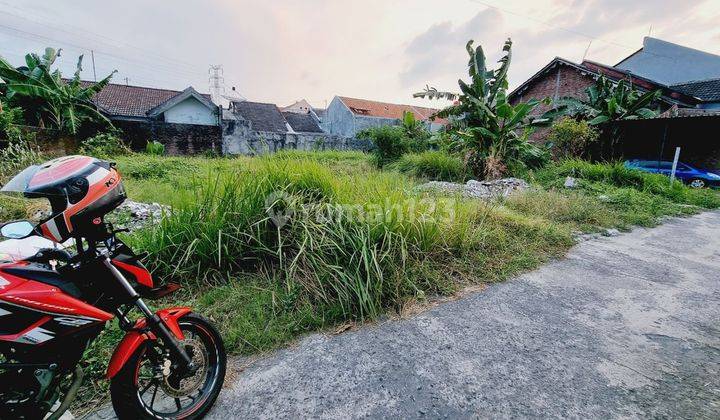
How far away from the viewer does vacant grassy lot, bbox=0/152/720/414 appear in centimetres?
230

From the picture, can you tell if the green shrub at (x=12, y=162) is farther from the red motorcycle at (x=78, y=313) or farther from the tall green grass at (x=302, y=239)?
the red motorcycle at (x=78, y=313)

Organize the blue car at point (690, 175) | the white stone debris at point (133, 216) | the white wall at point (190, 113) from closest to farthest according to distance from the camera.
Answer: the white stone debris at point (133, 216), the blue car at point (690, 175), the white wall at point (190, 113)

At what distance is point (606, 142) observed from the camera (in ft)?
38.5

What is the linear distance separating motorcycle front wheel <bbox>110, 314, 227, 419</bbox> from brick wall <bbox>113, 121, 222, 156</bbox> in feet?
41.7

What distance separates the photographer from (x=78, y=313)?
1.22m

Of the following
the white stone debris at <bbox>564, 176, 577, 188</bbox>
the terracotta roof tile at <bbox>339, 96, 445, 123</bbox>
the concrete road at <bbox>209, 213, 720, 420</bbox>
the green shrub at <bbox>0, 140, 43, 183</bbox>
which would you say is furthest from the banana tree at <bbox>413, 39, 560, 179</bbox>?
the terracotta roof tile at <bbox>339, 96, 445, 123</bbox>

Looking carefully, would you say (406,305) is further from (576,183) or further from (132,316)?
(576,183)

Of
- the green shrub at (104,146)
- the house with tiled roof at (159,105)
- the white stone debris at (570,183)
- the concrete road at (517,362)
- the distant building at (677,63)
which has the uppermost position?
the distant building at (677,63)

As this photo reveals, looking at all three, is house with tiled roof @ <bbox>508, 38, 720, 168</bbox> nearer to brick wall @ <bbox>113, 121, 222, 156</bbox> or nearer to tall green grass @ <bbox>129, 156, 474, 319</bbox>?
tall green grass @ <bbox>129, 156, 474, 319</bbox>

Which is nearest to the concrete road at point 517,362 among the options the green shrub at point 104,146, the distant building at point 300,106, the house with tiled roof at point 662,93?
the green shrub at point 104,146

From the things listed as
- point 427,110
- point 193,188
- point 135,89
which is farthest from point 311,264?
point 427,110

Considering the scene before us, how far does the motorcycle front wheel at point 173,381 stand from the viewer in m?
1.32

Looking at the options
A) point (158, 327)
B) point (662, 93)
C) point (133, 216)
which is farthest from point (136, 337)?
point (662, 93)

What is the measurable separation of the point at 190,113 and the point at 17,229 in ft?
76.1
